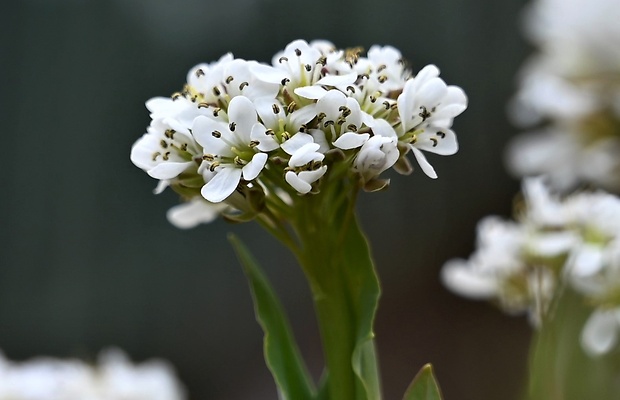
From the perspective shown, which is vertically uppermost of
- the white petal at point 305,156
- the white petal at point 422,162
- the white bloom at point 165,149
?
the white bloom at point 165,149

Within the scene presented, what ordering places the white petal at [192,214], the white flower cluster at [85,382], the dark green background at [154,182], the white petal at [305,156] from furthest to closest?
the dark green background at [154,182], the white flower cluster at [85,382], the white petal at [192,214], the white petal at [305,156]

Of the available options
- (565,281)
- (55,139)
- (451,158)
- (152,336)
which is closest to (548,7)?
(565,281)

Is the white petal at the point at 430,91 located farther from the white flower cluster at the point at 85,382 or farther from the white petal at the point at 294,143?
the white flower cluster at the point at 85,382

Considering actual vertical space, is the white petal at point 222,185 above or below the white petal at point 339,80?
below

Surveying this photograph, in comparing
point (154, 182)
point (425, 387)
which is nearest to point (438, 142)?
point (425, 387)

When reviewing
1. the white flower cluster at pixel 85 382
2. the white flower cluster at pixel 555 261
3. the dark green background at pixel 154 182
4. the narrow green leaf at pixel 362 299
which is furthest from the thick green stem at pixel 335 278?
the dark green background at pixel 154 182

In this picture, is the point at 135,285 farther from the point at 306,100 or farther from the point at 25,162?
the point at 306,100
